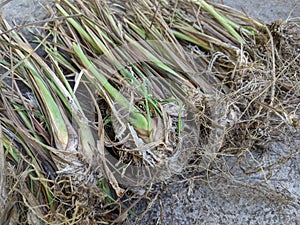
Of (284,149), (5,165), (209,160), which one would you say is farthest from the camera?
(284,149)

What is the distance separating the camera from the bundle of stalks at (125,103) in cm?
90

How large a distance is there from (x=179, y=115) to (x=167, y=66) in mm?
170

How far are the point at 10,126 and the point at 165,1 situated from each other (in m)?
0.53

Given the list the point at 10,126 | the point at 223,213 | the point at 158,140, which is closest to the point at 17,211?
the point at 10,126

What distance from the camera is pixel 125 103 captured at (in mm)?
971

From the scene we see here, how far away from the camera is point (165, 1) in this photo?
4.01 feet

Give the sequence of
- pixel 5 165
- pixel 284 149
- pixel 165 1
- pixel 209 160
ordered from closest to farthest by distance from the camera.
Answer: pixel 5 165 < pixel 209 160 < pixel 284 149 < pixel 165 1

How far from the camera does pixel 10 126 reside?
951 millimetres

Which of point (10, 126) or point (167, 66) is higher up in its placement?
point (10, 126)

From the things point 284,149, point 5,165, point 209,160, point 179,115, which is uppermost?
point 5,165

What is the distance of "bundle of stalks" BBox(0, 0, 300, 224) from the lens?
905 millimetres

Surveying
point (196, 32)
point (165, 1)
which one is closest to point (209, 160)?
point (196, 32)

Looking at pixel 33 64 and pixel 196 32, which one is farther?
pixel 196 32

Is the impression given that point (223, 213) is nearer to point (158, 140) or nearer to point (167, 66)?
point (158, 140)
